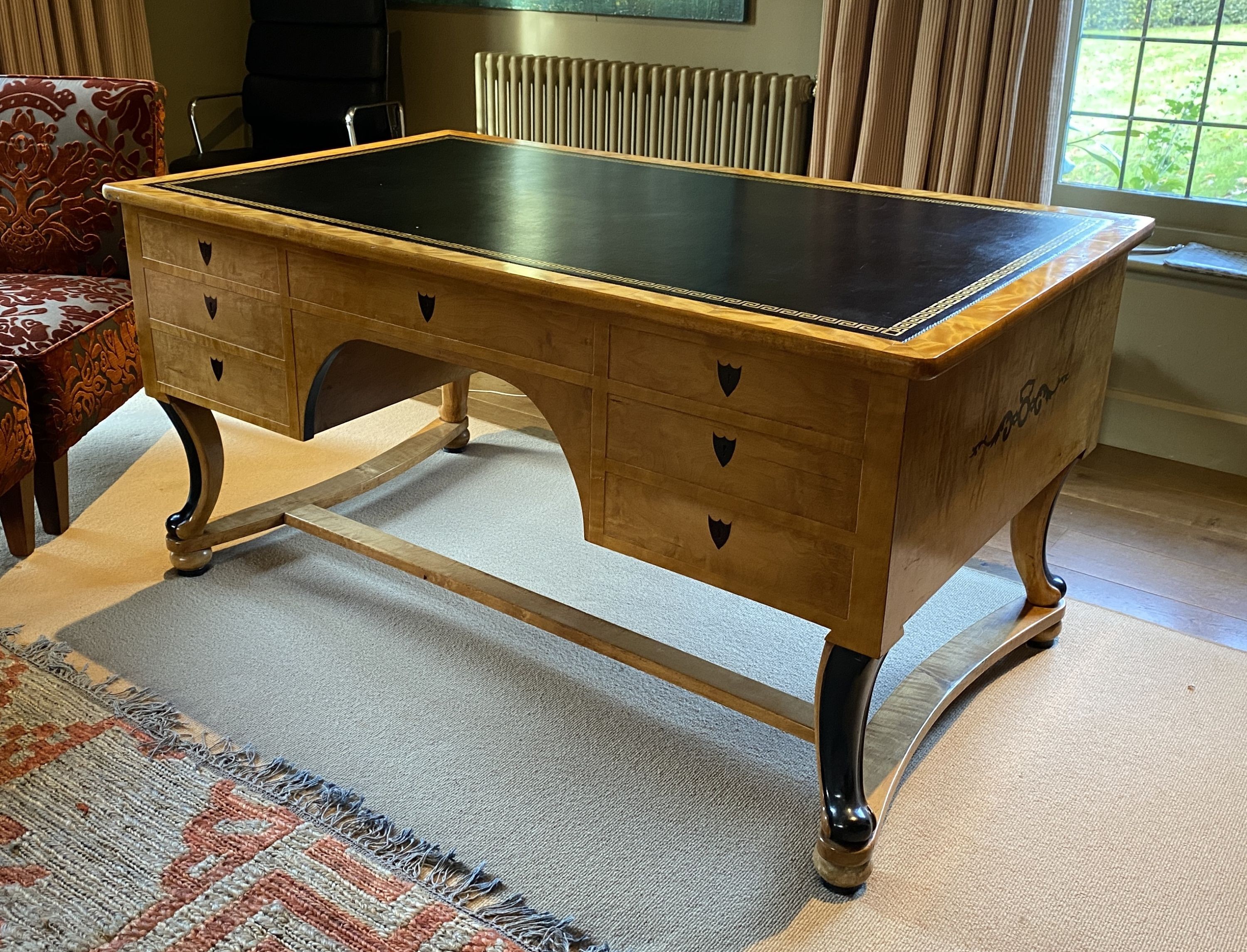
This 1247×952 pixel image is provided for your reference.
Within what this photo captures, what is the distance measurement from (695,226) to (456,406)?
1209mm

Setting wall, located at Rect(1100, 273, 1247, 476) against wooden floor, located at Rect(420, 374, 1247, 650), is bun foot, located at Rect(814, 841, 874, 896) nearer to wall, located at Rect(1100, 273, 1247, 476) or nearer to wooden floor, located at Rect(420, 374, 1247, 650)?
wooden floor, located at Rect(420, 374, 1247, 650)

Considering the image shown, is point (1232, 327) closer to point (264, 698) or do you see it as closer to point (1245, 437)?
point (1245, 437)

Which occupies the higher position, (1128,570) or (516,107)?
(516,107)

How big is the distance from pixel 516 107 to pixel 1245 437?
99.7 inches

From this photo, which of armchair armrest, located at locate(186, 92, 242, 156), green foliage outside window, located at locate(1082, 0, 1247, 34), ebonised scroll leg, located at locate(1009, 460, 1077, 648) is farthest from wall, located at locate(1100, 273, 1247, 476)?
armchair armrest, located at locate(186, 92, 242, 156)

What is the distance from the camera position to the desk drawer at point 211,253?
5.98 ft

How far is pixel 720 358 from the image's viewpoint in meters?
1.36

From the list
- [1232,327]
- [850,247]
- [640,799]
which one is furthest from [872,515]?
[1232,327]

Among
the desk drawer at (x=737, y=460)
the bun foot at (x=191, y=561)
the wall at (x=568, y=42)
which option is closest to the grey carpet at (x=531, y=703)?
the bun foot at (x=191, y=561)

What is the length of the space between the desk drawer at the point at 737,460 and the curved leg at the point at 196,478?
3.32 ft

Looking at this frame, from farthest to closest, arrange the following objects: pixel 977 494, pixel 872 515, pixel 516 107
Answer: pixel 516 107
pixel 977 494
pixel 872 515

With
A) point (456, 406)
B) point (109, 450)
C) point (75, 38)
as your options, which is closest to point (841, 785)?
point (456, 406)

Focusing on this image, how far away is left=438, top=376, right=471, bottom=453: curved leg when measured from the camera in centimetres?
280

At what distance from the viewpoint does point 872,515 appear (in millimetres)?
1300
